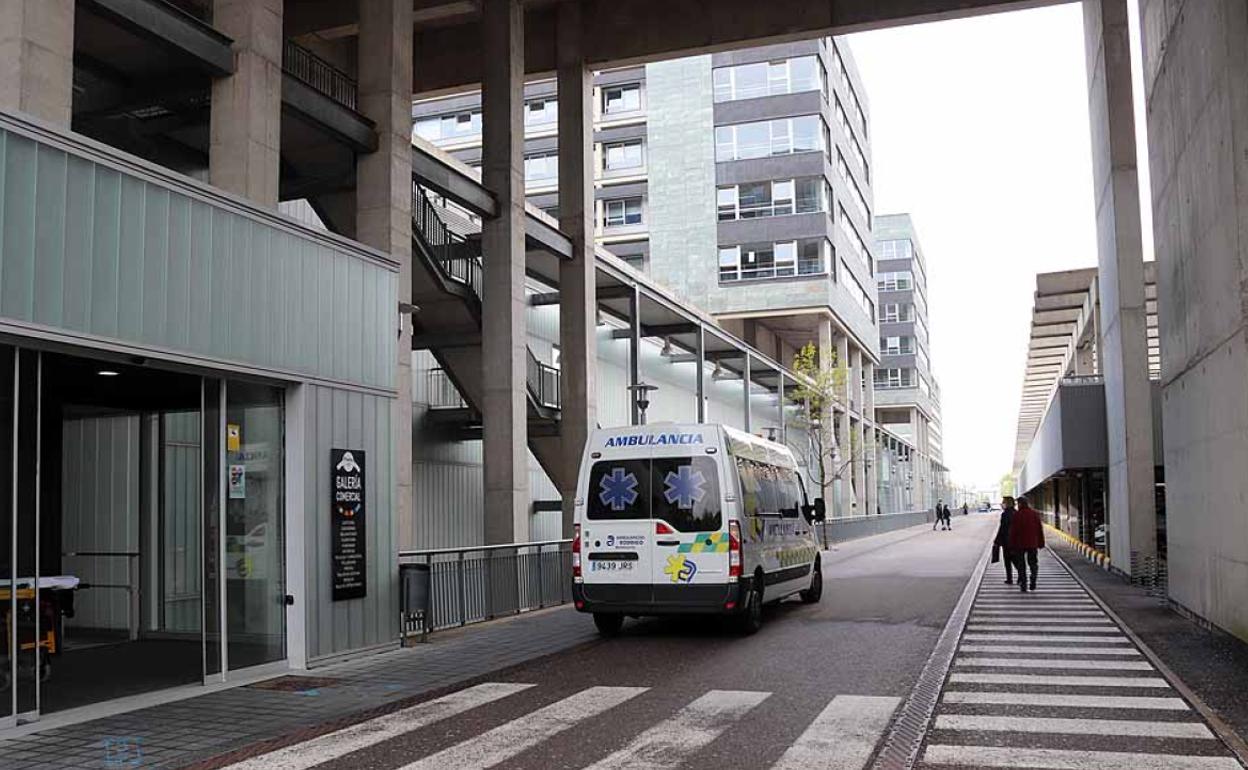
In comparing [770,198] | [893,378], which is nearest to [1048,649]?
[770,198]

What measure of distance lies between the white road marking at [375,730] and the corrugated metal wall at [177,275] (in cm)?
384

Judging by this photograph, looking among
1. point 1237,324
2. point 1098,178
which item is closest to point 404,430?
point 1237,324

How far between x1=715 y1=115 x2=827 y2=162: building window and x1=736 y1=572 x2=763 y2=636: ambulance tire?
4643 cm

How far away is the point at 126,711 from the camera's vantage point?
934cm

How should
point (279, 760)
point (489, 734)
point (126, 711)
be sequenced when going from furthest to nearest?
point (126, 711)
point (489, 734)
point (279, 760)

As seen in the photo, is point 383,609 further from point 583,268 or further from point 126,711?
point 583,268

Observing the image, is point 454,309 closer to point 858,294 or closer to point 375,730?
point 375,730

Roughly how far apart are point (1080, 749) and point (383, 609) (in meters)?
8.01

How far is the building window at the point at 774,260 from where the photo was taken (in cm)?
5731

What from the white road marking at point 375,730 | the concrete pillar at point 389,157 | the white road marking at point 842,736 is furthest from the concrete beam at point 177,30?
the white road marking at point 842,736

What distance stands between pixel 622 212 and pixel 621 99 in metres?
6.56

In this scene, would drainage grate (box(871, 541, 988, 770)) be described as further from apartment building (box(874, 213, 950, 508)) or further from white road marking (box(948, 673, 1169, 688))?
apartment building (box(874, 213, 950, 508))

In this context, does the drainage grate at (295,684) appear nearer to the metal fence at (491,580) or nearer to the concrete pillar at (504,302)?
the metal fence at (491,580)

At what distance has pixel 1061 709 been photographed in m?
8.97
